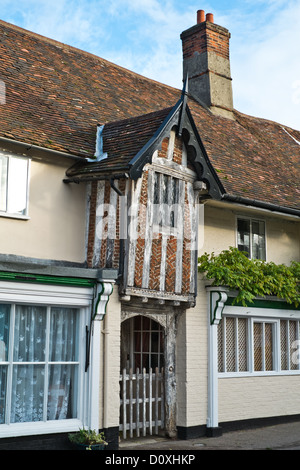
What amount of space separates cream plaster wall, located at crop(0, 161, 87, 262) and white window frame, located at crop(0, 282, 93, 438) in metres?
1.06

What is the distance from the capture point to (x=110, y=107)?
13.9m

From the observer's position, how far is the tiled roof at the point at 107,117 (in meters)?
11.4

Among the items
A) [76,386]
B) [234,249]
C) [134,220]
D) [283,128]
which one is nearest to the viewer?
[76,386]

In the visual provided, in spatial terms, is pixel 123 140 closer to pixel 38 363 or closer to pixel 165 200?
pixel 165 200

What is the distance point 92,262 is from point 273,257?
214 inches

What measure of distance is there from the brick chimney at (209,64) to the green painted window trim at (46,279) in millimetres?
9557

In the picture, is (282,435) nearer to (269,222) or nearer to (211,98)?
(269,222)

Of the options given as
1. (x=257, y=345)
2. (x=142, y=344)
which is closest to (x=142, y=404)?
(x=142, y=344)

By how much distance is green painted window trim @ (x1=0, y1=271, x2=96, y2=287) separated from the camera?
903 cm

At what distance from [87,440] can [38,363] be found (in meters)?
1.43

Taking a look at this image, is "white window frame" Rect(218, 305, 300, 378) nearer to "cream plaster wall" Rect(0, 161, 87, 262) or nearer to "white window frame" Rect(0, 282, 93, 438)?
"white window frame" Rect(0, 282, 93, 438)

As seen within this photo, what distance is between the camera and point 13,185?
411 inches

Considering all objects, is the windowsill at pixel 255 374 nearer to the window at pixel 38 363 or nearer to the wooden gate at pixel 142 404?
the wooden gate at pixel 142 404

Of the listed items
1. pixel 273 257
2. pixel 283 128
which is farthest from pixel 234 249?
pixel 283 128
